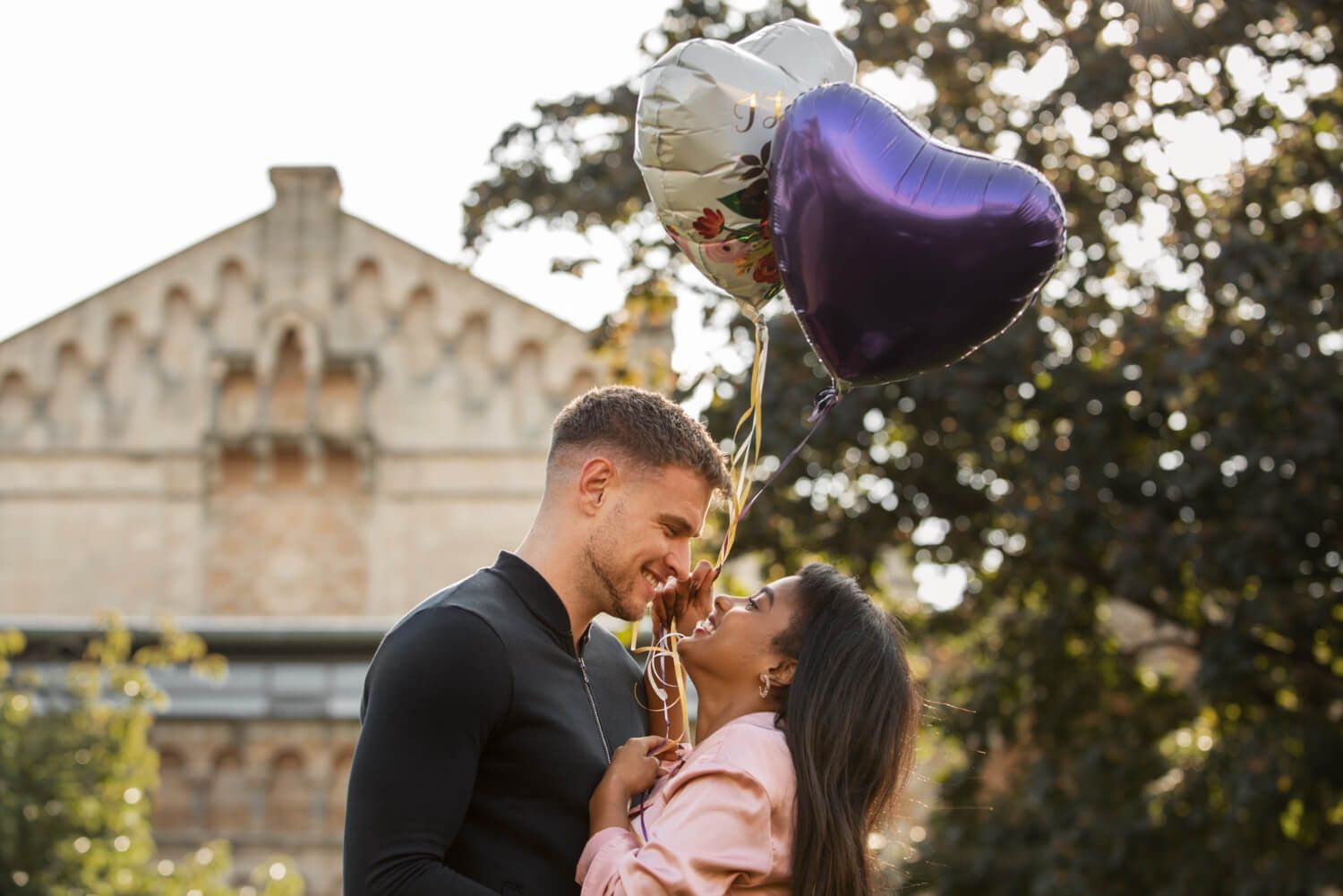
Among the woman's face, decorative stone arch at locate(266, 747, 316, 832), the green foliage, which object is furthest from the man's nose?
decorative stone arch at locate(266, 747, 316, 832)

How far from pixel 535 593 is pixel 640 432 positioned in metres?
0.42

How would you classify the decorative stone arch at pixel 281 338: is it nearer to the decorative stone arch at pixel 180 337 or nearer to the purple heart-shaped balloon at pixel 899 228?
the decorative stone arch at pixel 180 337

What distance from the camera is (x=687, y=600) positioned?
13.5 ft

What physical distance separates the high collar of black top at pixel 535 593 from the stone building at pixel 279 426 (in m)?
22.4

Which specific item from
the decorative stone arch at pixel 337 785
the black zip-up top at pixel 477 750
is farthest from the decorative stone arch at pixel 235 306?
the black zip-up top at pixel 477 750

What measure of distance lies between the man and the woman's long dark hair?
33 cm

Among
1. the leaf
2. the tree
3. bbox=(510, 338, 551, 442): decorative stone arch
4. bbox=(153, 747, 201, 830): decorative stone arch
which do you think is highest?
the leaf

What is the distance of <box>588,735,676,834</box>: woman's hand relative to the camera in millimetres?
3713

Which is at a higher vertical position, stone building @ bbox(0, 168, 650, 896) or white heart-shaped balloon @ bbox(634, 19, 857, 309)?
white heart-shaped balloon @ bbox(634, 19, 857, 309)

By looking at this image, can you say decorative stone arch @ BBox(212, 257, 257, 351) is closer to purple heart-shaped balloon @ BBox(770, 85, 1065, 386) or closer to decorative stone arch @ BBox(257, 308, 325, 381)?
decorative stone arch @ BBox(257, 308, 325, 381)

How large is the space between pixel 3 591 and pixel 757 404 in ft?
80.9

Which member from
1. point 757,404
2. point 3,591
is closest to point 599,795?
point 757,404

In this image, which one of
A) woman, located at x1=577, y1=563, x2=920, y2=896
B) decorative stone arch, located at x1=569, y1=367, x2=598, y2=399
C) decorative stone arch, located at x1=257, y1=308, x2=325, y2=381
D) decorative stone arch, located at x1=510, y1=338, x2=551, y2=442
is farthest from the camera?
decorative stone arch, located at x1=569, y1=367, x2=598, y2=399

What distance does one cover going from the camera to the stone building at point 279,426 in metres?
26.8
